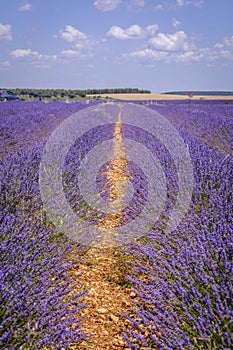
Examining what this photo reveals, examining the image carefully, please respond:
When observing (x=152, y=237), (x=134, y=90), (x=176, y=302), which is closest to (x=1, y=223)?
(x=152, y=237)

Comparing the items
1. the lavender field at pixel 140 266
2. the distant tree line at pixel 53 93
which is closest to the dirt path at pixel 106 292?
the lavender field at pixel 140 266

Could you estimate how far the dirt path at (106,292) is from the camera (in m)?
1.83

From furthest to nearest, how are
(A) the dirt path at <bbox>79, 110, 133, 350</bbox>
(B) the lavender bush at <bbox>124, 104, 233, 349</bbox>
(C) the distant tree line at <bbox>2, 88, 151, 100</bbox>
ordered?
(C) the distant tree line at <bbox>2, 88, 151, 100</bbox> → (A) the dirt path at <bbox>79, 110, 133, 350</bbox> → (B) the lavender bush at <bbox>124, 104, 233, 349</bbox>

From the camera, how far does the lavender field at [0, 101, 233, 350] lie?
1438 millimetres

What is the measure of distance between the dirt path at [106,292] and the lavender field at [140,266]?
0.20 feet

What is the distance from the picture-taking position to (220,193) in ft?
7.64

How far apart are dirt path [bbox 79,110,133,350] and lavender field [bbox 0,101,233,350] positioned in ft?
0.20

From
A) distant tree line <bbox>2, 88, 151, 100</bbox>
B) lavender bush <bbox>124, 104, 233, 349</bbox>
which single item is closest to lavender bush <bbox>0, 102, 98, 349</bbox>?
lavender bush <bbox>124, 104, 233, 349</bbox>

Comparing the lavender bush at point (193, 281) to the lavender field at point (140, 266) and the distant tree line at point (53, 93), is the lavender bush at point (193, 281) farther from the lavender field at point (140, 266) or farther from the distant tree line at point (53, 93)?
the distant tree line at point (53, 93)

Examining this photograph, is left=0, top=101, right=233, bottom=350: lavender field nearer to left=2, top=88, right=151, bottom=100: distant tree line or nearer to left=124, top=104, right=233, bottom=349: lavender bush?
left=124, top=104, right=233, bottom=349: lavender bush

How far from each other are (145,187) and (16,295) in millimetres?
1483

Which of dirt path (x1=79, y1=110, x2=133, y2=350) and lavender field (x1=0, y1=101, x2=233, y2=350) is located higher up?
lavender field (x1=0, y1=101, x2=233, y2=350)

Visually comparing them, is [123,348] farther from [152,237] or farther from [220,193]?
[220,193]

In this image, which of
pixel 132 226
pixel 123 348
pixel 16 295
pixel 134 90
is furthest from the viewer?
pixel 134 90
